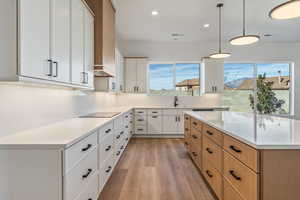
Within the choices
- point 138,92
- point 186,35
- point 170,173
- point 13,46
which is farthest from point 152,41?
point 13,46

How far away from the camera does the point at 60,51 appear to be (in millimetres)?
1798

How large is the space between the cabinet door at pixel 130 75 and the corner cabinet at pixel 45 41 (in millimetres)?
3339

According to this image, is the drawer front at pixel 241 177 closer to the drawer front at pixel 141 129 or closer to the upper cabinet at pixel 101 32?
the upper cabinet at pixel 101 32

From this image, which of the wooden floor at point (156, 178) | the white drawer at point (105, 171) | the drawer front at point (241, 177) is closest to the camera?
the drawer front at point (241, 177)

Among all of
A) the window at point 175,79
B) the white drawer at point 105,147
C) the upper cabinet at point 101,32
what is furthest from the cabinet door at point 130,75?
the white drawer at point 105,147

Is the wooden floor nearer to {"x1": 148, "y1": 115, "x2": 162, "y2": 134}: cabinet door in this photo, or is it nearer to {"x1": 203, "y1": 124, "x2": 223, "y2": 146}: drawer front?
{"x1": 203, "y1": 124, "x2": 223, "y2": 146}: drawer front

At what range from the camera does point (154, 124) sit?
5.48 metres

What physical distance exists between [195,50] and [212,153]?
4.57m

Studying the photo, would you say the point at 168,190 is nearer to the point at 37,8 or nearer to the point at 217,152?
the point at 217,152

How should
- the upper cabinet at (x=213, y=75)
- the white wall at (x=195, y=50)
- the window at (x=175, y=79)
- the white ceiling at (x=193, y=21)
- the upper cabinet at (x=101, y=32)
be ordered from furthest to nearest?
the window at (x=175, y=79) → the white wall at (x=195, y=50) → the upper cabinet at (x=213, y=75) → the white ceiling at (x=193, y=21) → the upper cabinet at (x=101, y=32)

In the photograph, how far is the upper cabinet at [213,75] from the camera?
576 centimetres

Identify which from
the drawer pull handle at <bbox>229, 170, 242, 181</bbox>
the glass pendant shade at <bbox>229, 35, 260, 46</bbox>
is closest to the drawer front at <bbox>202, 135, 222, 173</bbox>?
the drawer pull handle at <bbox>229, 170, 242, 181</bbox>

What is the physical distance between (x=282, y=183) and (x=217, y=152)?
2.60 feet

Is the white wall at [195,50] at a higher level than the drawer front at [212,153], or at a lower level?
higher
